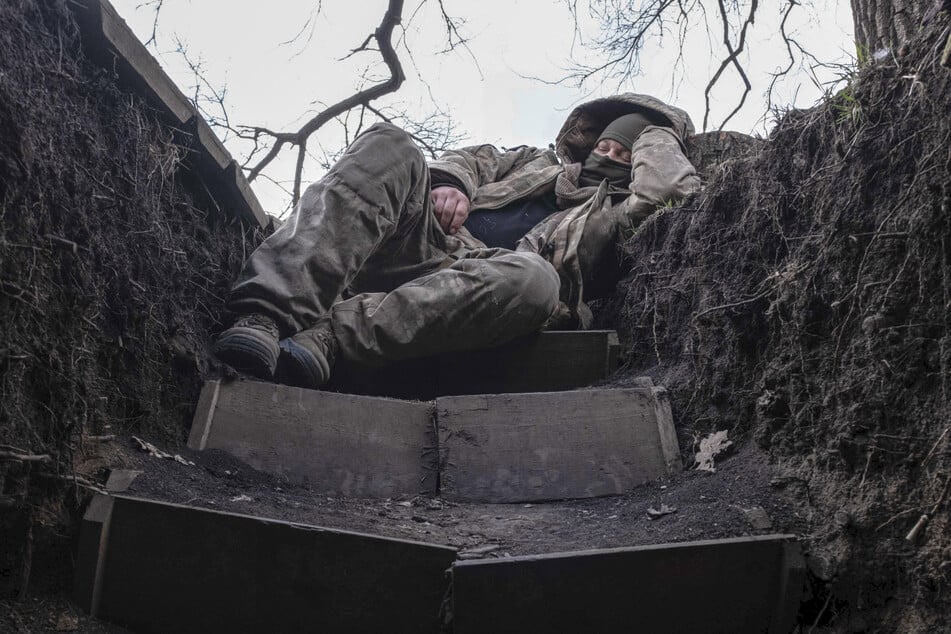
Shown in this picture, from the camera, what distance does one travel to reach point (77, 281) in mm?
1670

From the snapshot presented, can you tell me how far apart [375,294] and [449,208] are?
614 millimetres

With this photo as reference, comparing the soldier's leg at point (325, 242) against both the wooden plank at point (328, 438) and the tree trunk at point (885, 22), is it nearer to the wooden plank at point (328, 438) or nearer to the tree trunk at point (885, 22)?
the wooden plank at point (328, 438)

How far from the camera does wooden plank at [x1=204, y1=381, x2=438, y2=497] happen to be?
7.10 ft

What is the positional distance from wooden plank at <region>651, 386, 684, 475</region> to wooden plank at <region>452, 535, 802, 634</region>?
66 centimetres

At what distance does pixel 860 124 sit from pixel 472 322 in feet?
4.15

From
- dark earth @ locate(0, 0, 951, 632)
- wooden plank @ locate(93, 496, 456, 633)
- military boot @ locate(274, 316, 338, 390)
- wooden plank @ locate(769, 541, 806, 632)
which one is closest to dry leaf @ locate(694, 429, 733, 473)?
dark earth @ locate(0, 0, 951, 632)

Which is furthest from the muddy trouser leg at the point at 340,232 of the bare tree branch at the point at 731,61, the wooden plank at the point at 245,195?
the bare tree branch at the point at 731,61

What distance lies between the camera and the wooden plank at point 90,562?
1492 millimetres

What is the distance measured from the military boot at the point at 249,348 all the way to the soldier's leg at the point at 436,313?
9.4 inches

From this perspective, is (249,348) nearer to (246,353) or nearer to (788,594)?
(246,353)

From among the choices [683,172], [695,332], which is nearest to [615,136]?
[683,172]

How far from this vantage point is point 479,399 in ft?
7.74

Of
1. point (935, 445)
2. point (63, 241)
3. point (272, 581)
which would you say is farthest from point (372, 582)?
point (935, 445)

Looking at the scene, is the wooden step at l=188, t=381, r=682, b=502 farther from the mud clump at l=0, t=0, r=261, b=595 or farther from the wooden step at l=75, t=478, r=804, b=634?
the wooden step at l=75, t=478, r=804, b=634
